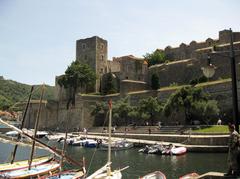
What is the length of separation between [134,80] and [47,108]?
19617 mm

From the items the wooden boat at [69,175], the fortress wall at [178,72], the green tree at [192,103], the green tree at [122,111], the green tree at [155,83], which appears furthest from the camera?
the green tree at [155,83]

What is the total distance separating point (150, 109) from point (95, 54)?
2755 centimetres

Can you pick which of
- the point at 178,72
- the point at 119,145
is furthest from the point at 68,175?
the point at 178,72

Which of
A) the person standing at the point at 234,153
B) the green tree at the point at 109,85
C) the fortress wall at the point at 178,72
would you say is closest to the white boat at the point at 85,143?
the green tree at the point at 109,85

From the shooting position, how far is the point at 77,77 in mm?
67000

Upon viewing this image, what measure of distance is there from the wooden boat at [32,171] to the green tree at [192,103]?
2367 centimetres

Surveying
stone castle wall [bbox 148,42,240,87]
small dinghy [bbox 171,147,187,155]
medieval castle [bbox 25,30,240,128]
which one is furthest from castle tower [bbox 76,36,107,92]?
small dinghy [bbox 171,147,187,155]

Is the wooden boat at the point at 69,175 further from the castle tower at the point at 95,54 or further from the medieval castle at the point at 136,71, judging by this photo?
the castle tower at the point at 95,54

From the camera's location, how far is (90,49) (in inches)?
2940

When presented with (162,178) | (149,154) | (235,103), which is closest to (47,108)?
(149,154)

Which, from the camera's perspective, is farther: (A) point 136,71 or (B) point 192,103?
(A) point 136,71

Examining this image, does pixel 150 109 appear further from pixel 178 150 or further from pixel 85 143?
pixel 178 150

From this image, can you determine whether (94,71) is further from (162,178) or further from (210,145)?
(162,178)

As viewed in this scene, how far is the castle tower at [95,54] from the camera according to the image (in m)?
73.8
